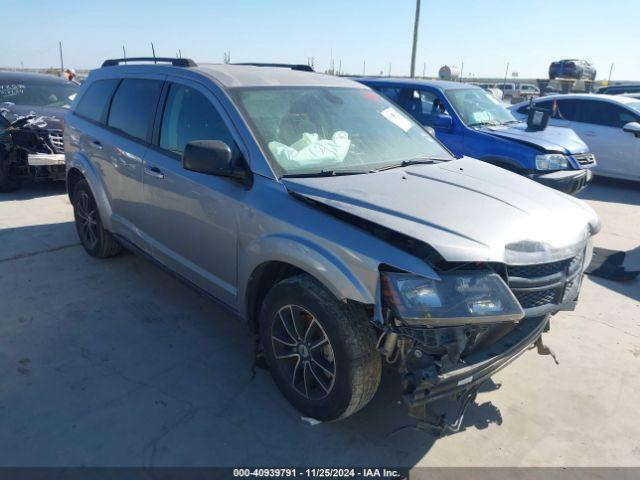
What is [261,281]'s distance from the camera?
2.95m

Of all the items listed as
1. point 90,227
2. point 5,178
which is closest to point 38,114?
point 5,178

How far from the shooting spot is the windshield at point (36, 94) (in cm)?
794

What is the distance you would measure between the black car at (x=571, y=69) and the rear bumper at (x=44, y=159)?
18332 millimetres

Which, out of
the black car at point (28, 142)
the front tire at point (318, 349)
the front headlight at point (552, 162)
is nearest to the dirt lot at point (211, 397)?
the front tire at point (318, 349)

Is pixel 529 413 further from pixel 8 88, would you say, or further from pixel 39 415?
pixel 8 88

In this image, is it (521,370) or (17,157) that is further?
(17,157)

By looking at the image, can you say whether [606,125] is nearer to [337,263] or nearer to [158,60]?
[158,60]

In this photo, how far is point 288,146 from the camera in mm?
3066

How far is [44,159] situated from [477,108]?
6369 mm

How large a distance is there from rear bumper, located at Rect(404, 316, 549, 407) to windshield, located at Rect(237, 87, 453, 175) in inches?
50.6

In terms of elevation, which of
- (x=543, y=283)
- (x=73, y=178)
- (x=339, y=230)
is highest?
(x=339, y=230)

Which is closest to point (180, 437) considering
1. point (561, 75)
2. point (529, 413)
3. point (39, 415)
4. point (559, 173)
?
point (39, 415)

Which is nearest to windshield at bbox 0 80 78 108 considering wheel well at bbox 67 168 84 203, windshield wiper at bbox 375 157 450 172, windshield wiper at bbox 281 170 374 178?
wheel well at bbox 67 168 84 203

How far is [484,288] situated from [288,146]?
1.48 m
